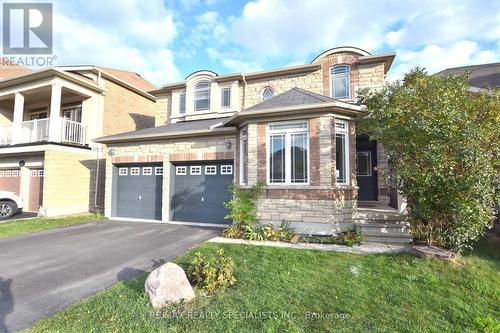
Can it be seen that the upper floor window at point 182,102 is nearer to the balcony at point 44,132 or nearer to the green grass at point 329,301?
the balcony at point 44,132

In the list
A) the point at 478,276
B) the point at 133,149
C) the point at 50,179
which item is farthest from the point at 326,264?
the point at 50,179

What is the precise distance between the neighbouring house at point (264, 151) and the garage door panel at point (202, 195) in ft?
0.13

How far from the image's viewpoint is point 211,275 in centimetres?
425

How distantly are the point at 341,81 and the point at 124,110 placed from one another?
12.9m

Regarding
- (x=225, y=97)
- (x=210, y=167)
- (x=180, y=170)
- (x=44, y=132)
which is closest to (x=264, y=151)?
(x=210, y=167)

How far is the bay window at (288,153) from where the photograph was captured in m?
A: 8.00

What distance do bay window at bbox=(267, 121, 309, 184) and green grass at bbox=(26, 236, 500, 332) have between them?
3.05 metres

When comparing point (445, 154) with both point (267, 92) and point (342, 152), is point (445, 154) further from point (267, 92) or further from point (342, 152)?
point (267, 92)

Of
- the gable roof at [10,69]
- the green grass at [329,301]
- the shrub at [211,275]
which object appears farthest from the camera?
the gable roof at [10,69]

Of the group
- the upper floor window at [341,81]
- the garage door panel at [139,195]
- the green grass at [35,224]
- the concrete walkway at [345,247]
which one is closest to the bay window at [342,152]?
the concrete walkway at [345,247]

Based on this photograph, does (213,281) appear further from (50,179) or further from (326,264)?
(50,179)

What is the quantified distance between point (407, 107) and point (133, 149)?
10821 millimetres

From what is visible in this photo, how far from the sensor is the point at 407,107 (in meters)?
5.94

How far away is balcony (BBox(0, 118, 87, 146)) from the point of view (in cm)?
1313
